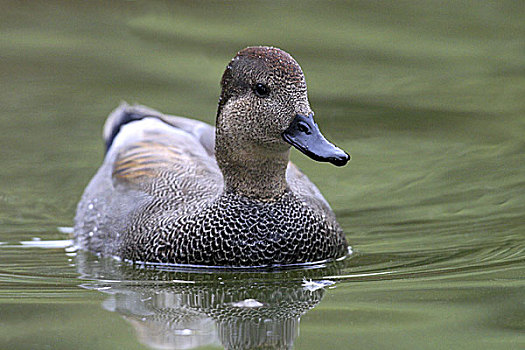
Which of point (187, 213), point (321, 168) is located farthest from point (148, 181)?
point (321, 168)

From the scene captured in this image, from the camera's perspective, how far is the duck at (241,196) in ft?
21.6

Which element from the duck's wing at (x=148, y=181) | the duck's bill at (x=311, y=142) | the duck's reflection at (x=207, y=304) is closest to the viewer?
the duck's reflection at (x=207, y=304)

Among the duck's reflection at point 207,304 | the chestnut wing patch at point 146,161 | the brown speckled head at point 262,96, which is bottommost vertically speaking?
the duck's reflection at point 207,304

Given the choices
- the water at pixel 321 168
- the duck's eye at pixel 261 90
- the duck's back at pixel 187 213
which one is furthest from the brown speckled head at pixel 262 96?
the water at pixel 321 168

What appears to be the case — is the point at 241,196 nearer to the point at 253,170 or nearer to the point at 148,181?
the point at 253,170

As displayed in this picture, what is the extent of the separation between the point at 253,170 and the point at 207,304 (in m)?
1.26

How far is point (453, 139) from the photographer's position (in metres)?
9.94

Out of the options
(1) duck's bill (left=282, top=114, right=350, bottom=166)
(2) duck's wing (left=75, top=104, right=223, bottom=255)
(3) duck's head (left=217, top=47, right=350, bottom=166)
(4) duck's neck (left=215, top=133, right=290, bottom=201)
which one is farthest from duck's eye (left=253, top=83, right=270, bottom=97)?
(2) duck's wing (left=75, top=104, right=223, bottom=255)

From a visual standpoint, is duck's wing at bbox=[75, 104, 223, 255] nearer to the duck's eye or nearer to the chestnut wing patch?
the chestnut wing patch

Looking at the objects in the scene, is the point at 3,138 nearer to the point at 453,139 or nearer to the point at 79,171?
the point at 79,171

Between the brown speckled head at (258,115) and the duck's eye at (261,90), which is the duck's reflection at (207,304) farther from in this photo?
the duck's eye at (261,90)

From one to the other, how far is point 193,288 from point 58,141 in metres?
4.30

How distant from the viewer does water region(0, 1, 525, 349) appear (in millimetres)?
5391

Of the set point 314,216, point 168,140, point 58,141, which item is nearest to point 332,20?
point 58,141
